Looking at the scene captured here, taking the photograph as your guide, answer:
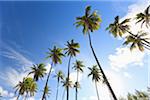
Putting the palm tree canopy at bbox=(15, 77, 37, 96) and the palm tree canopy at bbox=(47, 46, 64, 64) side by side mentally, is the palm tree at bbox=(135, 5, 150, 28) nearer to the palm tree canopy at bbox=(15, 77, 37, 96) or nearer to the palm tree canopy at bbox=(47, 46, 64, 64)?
the palm tree canopy at bbox=(47, 46, 64, 64)

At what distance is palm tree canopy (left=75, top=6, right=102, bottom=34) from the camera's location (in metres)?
39.7

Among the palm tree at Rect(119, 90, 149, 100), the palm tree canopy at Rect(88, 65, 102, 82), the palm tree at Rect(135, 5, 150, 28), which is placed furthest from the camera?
the palm tree at Rect(119, 90, 149, 100)

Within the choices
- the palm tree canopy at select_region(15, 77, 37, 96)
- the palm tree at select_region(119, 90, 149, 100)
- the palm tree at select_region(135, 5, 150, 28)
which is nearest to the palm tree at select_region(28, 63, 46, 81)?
the palm tree canopy at select_region(15, 77, 37, 96)

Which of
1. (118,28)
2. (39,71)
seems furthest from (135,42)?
(39,71)

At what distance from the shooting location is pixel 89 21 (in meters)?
40.0

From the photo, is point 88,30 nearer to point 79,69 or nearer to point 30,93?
point 79,69

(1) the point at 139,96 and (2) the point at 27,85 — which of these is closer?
(2) the point at 27,85

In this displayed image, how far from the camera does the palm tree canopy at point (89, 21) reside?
130 ft

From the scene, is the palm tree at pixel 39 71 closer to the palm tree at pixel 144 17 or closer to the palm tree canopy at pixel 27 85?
the palm tree canopy at pixel 27 85

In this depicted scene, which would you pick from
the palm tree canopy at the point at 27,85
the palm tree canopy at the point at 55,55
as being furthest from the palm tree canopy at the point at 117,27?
the palm tree canopy at the point at 27,85

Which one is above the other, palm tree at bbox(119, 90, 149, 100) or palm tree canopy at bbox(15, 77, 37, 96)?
palm tree at bbox(119, 90, 149, 100)

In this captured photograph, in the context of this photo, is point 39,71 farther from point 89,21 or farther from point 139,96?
point 139,96

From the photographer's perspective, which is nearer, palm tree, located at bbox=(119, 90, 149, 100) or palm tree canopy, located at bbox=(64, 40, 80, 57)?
palm tree canopy, located at bbox=(64, 40, 80, 57)

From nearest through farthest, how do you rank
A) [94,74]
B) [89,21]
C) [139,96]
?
[89,21] → [94,74] → [139,96]
